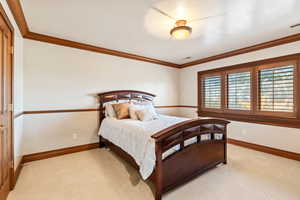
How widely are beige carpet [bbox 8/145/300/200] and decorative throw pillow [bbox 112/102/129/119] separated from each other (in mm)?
914

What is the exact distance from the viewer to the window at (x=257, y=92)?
2.96 meters

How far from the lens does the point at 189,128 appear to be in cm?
206

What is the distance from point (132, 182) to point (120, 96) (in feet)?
7.30

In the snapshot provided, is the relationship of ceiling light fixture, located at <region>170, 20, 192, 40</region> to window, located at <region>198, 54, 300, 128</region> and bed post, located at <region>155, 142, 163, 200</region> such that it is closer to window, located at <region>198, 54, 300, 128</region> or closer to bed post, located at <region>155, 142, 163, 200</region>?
bed post, located at <region>155, 142, 163, 200</region>

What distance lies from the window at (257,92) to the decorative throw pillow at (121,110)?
253cm

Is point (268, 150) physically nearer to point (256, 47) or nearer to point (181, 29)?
point (256, 47)

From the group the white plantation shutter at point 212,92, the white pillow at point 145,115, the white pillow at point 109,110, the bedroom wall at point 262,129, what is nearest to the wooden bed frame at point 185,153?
the white pillow at point 145,115

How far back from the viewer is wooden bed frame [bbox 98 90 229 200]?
1751 millimetres

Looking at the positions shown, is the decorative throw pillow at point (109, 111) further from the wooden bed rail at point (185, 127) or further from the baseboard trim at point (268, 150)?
the baseboard trim at point (268, 150)

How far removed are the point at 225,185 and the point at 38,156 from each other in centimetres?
334

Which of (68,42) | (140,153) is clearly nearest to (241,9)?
(140,153)

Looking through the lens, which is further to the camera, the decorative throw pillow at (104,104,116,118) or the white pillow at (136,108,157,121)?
the decorative throw pillow at (104,104,116,118)

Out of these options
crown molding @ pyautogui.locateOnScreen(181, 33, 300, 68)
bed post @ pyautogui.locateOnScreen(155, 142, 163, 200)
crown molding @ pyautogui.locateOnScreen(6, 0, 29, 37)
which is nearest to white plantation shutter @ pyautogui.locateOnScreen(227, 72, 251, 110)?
crown molding @ pyautogui.locateOnScreen(181, 33, 300, 68)

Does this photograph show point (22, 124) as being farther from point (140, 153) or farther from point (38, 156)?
point (140, 153)
